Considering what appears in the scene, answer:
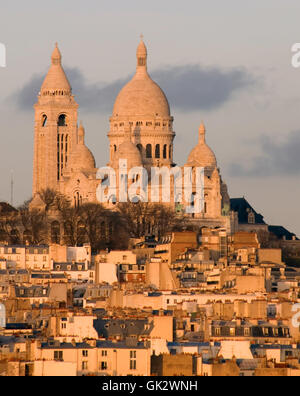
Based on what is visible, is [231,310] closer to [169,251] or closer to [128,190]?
Result: [169,251]

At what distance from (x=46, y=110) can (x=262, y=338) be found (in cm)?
11462

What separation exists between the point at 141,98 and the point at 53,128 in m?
8.47

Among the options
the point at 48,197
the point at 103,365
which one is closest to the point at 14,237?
the point at 48,197

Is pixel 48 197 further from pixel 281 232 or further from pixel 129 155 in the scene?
pixel 281 232

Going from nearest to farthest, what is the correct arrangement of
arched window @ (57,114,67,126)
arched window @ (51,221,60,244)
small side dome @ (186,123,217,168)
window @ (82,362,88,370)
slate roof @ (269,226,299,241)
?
window @ (82,362,88,370) < arched window @ (51,221,60,244) < small side dome @ (186,123,217,168) < slate roof @ (269,226,299,241) < arched window @ (57,114,67,126)

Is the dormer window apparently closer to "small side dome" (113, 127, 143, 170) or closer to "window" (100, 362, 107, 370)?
"small side dome" (113, 127, 143, 170)

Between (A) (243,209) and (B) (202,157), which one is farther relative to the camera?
(A) (243,209)

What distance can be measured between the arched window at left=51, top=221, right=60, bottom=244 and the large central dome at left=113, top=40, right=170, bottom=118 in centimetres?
2369

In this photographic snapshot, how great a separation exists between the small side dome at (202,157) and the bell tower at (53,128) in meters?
11.2

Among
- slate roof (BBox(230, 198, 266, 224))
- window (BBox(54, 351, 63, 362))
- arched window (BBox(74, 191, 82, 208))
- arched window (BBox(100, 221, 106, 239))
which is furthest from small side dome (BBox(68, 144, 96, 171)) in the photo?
window (BBox(54, 351, 63, 362))

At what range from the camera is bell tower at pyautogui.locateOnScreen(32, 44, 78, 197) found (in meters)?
194

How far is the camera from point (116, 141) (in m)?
192

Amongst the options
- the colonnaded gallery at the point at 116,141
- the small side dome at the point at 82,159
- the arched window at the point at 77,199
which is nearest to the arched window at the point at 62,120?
the colonnaded gallery at the point at 116,141

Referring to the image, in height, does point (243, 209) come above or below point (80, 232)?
above
